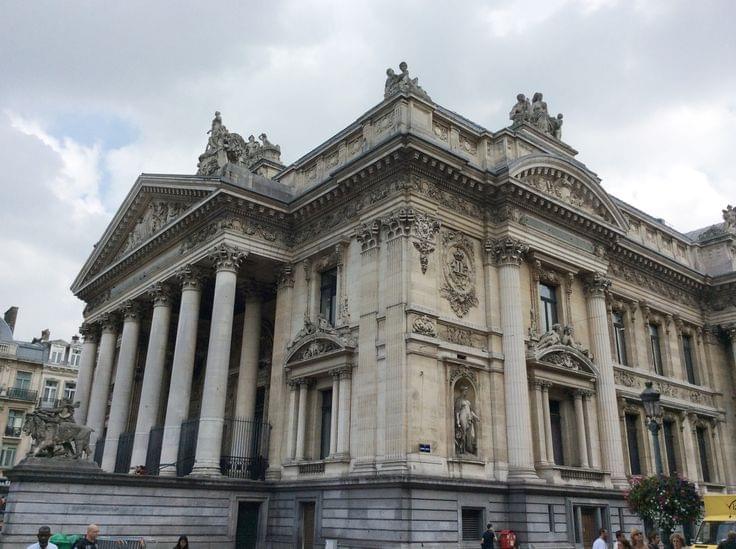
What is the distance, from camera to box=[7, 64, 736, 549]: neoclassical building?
2045 cm

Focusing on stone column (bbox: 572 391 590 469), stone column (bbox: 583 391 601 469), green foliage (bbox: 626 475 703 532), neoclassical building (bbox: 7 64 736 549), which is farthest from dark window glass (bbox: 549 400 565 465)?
green foliage (bbox: 626 475 703 532)

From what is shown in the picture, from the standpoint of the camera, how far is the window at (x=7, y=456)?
5119 cm

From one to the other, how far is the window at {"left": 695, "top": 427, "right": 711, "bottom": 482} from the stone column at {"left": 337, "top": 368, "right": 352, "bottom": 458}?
19.4m

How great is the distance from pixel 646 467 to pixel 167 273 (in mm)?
21843

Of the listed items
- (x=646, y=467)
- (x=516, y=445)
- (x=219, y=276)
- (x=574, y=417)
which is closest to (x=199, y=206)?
(x=219, y=276)

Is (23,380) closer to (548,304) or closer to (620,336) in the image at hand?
(548,304)

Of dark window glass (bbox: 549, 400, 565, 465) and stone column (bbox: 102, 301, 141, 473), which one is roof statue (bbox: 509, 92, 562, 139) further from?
stone column (bbox: 102, 301, 141, 473)

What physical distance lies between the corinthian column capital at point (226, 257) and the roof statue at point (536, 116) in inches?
490

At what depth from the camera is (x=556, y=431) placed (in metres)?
24.9

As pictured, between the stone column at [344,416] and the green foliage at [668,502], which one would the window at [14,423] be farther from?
the green foliage at [668,502]

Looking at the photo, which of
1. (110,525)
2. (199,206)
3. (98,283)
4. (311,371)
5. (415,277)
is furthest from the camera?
(98,283)

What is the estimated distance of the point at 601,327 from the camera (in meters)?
26.5

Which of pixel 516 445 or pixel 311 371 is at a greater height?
pixel 311 371

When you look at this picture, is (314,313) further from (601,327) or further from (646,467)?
(646,467)
